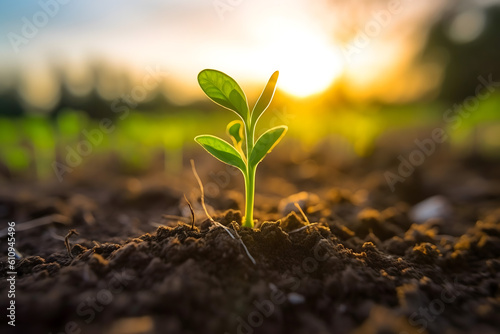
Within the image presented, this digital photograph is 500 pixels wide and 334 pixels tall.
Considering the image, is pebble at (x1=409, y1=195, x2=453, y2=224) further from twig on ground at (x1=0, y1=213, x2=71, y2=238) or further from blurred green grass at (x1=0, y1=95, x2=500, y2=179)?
twig on ground at (x1=0, y1=213, x2=71, y2=238)

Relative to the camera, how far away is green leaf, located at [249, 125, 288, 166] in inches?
46.3

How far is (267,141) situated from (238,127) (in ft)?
0.60

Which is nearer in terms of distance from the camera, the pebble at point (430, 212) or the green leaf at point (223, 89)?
the green leaf at point (223, 89)

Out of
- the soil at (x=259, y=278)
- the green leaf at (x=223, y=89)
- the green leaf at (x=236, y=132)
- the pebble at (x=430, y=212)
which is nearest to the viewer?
the soil at (x=259, y=278)

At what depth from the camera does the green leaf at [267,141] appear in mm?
1177

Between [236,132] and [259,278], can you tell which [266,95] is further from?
[259,278]

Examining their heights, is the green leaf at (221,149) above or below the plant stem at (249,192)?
above

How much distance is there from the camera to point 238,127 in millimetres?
1306

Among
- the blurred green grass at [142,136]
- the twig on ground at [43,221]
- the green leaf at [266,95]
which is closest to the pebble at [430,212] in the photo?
the green leaf at [266,95]

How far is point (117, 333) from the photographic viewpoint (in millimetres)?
740

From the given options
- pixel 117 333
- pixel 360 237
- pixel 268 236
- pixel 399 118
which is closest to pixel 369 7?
pixel 399 118

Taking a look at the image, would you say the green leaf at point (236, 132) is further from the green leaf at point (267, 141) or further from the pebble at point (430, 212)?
the pebble at point (430, 212)

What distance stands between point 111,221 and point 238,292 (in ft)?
4.26

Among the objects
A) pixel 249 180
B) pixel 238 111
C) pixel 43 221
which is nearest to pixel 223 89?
pixel 238 111
